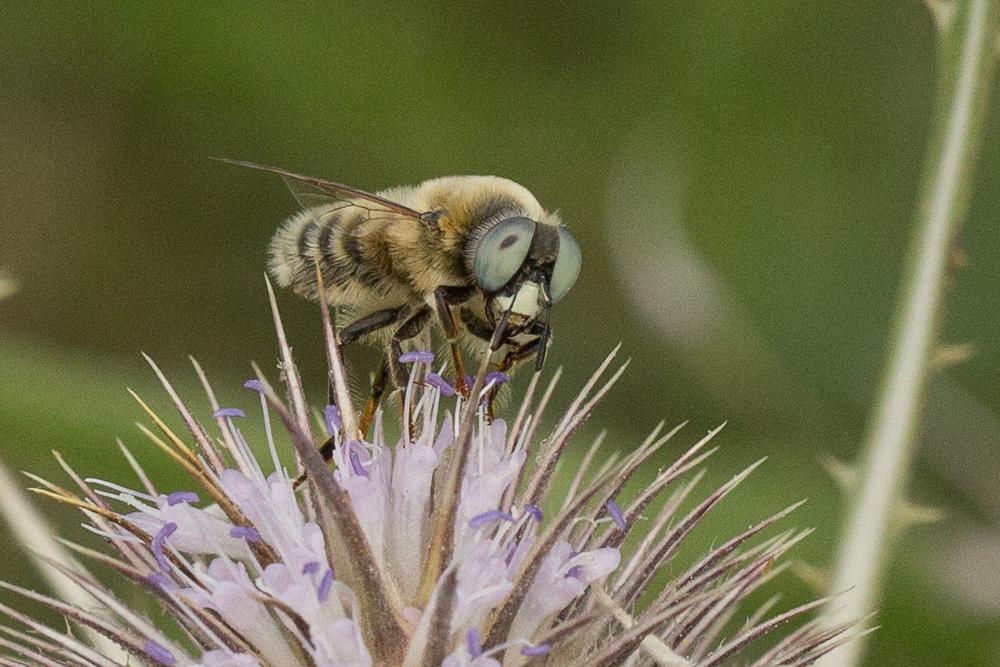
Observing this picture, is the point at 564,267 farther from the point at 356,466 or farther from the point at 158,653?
the point at 158,653

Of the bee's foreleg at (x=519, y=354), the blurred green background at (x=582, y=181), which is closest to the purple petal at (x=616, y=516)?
the bee's foreleg at (x=519, y=354)

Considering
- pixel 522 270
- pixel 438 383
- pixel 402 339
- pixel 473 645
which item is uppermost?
pixel 522 270

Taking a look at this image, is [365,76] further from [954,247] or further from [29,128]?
[954,247]

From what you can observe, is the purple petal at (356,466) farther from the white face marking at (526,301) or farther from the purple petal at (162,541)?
the white face marking at (526,301)

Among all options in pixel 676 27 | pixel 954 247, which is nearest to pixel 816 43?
pixel 676 27

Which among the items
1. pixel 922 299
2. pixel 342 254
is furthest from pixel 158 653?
pixel 922 299

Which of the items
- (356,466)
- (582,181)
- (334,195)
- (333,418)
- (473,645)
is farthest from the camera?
(582,181)
